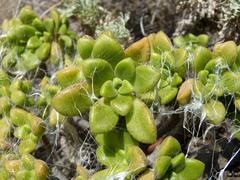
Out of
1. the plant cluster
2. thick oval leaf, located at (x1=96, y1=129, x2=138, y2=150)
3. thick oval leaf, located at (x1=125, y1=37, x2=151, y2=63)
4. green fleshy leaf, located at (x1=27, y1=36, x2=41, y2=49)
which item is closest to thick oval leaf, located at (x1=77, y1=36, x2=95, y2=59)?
the plant cluster

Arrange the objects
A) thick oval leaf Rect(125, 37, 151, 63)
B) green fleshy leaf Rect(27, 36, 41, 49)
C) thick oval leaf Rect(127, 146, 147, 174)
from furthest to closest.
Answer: green fleshy leaf Rect(27, 36, 41, 49), thick oval leaf Rect(125, 37, 151, 63), thick oval leaf Rect(127, 146, 147, 174)

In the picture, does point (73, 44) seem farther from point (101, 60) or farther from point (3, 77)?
point (101, 60)

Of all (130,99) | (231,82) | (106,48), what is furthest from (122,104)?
(231,82)

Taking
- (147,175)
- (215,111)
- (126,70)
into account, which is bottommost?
(147,175)

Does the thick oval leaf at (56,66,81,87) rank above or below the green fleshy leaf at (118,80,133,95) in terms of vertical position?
above

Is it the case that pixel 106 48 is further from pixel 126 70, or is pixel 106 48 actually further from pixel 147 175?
pixel 147 175

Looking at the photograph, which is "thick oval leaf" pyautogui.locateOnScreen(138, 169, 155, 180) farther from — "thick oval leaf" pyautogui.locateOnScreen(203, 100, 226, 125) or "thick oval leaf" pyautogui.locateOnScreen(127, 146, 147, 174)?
"thick oval leaf" pyautogui.locateOnScreen(203, 100, 226, 125)

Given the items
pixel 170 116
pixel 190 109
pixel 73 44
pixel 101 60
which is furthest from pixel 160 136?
pixel 73 44
